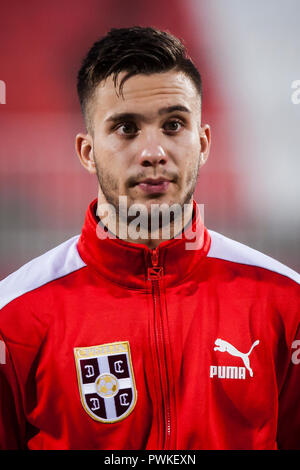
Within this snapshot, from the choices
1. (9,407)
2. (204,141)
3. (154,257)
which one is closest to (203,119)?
(204,141)

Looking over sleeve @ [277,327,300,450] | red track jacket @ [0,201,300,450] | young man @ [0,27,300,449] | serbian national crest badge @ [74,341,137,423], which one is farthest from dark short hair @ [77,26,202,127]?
sleeve @ [277,327,300,450]

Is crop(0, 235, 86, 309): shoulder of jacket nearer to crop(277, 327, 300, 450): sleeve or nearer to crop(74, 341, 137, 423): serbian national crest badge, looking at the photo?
crop(74, 341, 137, 423): serbian national crest badge

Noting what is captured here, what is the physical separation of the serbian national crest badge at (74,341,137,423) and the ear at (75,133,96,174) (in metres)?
0.39

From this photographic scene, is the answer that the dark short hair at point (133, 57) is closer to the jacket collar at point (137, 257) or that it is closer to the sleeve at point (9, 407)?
the jacket collar at point (137, 257)

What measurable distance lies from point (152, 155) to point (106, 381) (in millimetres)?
453

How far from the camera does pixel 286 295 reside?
40.1 inches

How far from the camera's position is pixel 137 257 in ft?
3.22

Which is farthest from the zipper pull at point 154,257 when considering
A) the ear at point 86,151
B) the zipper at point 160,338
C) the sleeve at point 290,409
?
the sleeve at point 290,409

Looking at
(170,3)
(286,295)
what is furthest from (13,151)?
(286,295)

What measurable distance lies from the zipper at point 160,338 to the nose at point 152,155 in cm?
18

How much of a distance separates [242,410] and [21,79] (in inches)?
43.9

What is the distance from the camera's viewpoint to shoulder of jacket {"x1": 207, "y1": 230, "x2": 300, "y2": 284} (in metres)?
1.06

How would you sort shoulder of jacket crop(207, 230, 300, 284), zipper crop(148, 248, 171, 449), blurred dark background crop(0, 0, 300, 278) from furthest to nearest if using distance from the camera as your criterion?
blurred dark background crop(0, 0, 300, 278)
shoulder of jacket crop(207, 230, 300, 284)
zipper crop(148, 248, 171, 449)

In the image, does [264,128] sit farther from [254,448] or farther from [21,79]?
[254,448]
